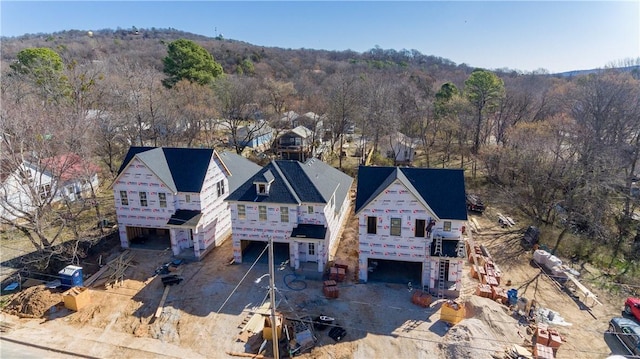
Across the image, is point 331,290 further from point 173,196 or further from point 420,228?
point 173,196

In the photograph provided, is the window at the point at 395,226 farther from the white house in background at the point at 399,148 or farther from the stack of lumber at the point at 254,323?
the white house in background at the point at 399,148

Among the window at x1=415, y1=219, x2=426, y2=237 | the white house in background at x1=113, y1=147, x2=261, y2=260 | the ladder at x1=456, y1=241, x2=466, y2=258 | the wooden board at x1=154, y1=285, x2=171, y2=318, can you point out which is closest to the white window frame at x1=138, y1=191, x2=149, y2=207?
the white house in background at x1=113, y1=147, x2=261, y2=260

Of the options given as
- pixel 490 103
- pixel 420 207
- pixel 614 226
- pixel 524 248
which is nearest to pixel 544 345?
pixel 420 207

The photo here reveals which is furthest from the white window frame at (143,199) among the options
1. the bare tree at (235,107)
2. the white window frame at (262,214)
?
the bare tree at (235,107)

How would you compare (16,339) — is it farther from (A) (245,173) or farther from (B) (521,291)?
(B) (521,291)

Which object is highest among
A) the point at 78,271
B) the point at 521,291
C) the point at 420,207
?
the point at 420,207

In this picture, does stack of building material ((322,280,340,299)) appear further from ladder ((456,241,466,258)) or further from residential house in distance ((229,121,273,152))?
residential house in distance ((229,121,273,152))
